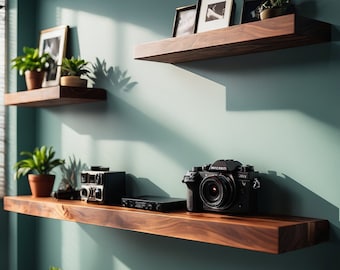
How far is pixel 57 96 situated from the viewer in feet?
9.41

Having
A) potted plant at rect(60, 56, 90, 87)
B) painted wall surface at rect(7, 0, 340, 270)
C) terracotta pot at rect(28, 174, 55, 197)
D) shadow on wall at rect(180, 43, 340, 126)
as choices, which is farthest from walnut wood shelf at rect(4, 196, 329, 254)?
potted plant at rect(60, 56, 90, 87)

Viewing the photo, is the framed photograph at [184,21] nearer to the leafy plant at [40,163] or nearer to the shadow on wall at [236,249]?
the shadow on wall at [236,249]

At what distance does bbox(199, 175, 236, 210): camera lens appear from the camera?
2.16m

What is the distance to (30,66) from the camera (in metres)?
3.20

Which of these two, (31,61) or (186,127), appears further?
(31,61)

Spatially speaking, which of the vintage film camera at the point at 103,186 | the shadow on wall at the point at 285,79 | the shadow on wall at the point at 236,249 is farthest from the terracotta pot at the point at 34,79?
the shadow on wall at the point at 285,79

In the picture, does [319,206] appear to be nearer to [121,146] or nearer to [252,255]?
[252,255]

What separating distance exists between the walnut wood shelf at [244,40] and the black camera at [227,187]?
0.45 meters

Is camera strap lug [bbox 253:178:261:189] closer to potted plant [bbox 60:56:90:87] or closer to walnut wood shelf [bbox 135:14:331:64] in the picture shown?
walnut wood shelf [bbox 135:14:331:64]

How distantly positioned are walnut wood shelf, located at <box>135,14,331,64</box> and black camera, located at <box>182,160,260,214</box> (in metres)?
0.45

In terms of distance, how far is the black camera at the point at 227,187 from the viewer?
7.07 feet

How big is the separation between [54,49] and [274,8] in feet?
5.34

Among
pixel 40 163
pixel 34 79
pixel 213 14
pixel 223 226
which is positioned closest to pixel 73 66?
pixel 34 79

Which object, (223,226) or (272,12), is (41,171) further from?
(272,12)
